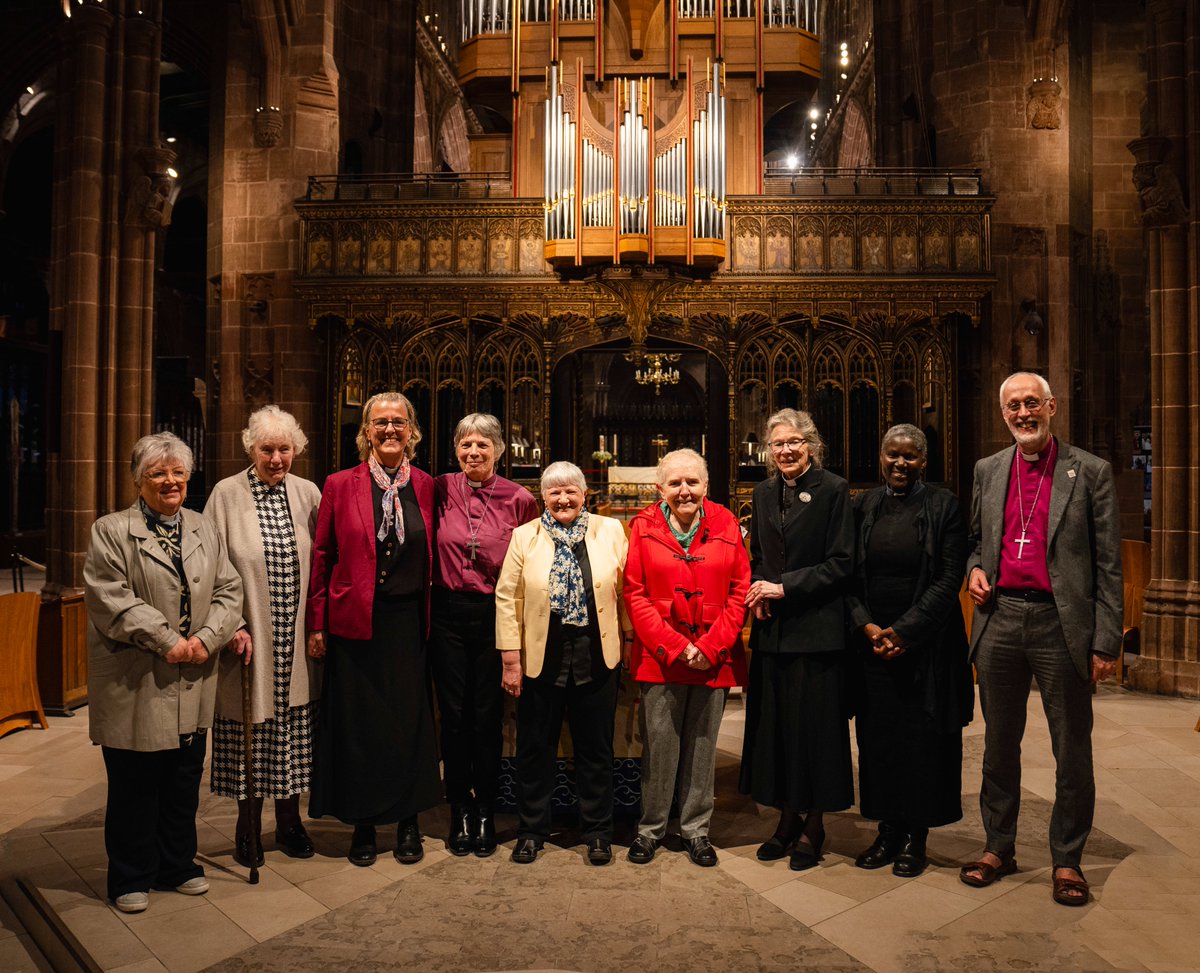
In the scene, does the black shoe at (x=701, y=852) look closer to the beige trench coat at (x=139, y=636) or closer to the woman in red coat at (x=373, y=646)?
the woman in red coat at (x=373, y=646)

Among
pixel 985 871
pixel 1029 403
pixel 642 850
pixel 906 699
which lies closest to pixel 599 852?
pixel 642 850

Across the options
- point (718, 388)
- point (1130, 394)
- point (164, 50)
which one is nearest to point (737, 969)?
point (718, 388)

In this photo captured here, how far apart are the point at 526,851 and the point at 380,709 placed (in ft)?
2.61

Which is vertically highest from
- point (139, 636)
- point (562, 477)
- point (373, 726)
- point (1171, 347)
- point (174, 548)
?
point (1171, 347)

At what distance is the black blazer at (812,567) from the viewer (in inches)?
141

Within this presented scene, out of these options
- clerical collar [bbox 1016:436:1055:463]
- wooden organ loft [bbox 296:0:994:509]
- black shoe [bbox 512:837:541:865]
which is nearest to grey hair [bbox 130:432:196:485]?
black shoe [bbox 512:837:541:865]

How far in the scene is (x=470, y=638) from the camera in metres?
3.83

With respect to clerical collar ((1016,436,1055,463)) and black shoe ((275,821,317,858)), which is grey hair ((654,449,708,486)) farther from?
black shoe ((275,821,317,858))

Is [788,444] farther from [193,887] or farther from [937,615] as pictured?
[193,887]

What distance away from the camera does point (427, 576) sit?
3.79 m

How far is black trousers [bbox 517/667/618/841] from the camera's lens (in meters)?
3.79

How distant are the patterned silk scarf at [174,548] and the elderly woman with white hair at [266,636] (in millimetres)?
252

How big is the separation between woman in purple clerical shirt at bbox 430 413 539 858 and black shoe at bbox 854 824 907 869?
1457 mm

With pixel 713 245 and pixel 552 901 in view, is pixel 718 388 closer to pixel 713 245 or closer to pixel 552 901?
pixel 713 245
